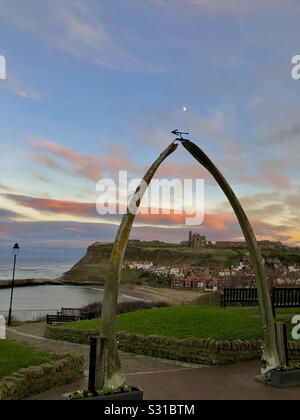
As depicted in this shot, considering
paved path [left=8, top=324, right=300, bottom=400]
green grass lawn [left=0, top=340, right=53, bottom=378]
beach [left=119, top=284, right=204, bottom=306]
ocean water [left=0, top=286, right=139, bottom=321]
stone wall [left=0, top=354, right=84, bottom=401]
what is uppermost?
green grass lawn [left=0, top=340, right=53, bottom=378]

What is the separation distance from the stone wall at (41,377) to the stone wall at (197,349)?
145 cm

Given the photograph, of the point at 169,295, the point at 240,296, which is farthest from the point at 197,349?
the point at 169,295

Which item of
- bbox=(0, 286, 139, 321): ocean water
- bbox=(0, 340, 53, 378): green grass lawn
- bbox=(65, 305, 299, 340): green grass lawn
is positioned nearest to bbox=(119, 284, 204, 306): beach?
bbox=(0, 286, 139, 321): ocean water

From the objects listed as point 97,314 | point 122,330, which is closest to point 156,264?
point 97,314

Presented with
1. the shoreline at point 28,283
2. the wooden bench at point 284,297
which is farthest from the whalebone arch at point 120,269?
the shoreline at point 28,283

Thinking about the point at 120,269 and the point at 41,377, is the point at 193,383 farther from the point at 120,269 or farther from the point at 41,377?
the point at 120,269

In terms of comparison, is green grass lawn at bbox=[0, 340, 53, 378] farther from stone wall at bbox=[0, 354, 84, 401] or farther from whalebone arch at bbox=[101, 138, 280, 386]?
whalebone arch at bbox=[101, 138, 280, 386]

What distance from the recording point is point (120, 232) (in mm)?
9117

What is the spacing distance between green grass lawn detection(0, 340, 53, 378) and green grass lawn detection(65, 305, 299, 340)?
5.59 metres

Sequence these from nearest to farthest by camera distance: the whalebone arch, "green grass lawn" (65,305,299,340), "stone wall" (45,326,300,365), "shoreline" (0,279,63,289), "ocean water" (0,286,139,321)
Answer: the whalebone arch → "stone wall" (45,326,300,365) → "green grass lawn" (65,305,299,340) → "ocean water" (0,286,139,321) → "shoreline" (0,279,63,289)

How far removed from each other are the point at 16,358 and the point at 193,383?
446 cm

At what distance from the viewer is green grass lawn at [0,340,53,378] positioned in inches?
384

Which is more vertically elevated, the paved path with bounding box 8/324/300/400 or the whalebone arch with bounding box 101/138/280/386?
the whalebone arch with bounding box 101/138/280/386
